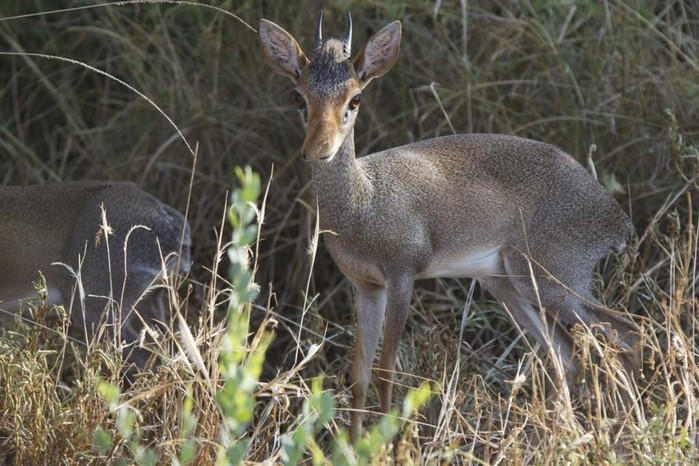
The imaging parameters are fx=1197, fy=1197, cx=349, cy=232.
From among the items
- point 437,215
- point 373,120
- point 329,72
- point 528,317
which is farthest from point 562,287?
point 373,120

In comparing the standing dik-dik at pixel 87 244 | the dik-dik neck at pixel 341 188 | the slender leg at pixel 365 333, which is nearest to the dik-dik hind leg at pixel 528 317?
the slender leg at pixel 365 333

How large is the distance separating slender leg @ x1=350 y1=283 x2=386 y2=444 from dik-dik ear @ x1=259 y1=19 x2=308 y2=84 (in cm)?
84

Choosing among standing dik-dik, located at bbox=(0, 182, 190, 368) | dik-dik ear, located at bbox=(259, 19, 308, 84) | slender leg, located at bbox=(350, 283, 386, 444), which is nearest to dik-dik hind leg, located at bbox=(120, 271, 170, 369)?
standing dik-dik, located at bbox=(0, 182, 190, 368)

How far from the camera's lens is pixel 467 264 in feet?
14.8

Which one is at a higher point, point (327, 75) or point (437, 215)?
point (327, 75)

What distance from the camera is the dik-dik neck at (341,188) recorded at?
4.21m

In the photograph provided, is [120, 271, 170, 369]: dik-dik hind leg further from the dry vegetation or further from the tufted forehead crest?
the tufted forehead crest

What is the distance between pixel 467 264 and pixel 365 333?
1.52 feet

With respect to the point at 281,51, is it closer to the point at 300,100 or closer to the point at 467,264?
the point at 300,100

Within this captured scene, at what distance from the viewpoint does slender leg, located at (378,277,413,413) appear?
13.9 feet

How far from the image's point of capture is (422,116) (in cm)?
570

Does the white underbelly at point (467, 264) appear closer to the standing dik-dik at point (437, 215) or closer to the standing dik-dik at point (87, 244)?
the standing dik-dik at point (437, 215)

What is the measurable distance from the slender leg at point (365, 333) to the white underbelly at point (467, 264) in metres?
0.22

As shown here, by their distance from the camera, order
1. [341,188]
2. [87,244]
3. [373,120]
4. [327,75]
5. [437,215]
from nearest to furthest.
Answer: [327,75], [341,188], [437,215], [87,244], [373,120]
